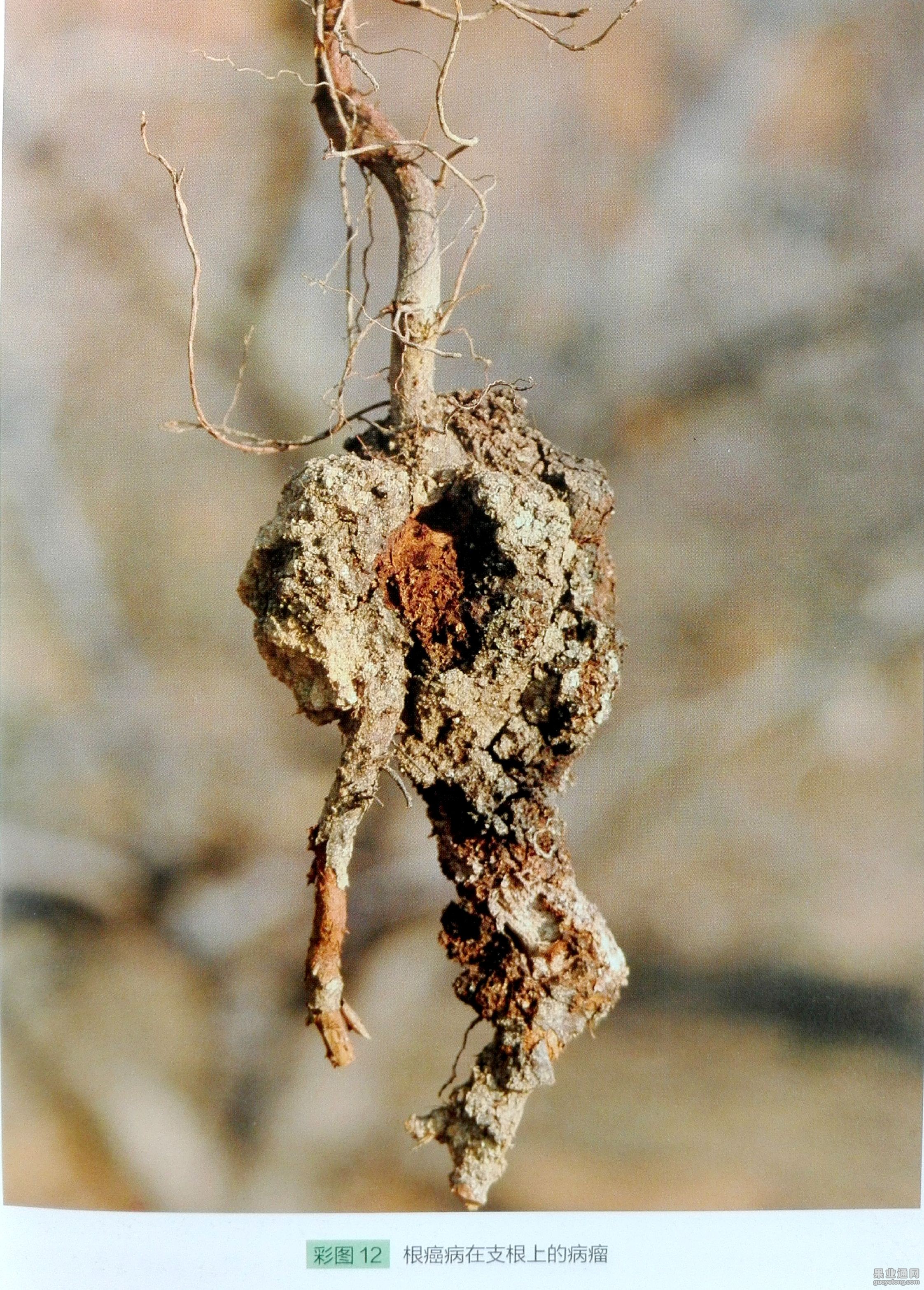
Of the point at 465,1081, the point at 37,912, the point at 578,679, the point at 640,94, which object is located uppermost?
the point at 640,94

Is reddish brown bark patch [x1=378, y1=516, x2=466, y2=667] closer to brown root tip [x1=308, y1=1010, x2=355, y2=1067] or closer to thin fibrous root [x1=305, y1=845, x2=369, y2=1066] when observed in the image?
thin fibrous root [x1=305, y1=845, x2=369, y2=1066]

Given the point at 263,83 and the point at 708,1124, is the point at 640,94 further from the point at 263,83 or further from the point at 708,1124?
the point at 708,1124

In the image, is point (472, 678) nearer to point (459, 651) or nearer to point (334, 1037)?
point (459, 651)

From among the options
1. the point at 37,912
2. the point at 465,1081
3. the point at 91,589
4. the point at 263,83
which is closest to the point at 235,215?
the point at 263,83
